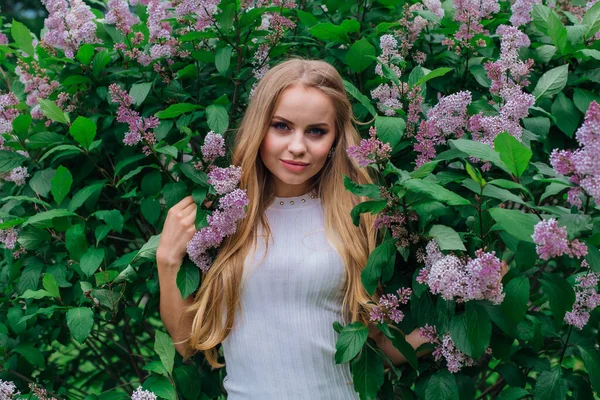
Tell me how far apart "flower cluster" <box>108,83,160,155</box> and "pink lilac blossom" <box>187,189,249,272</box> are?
305mm

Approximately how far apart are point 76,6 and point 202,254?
100 cm

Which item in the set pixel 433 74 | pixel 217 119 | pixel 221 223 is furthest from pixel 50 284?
pixel 433 74

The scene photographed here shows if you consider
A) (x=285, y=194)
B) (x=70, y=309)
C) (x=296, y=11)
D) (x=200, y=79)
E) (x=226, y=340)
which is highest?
(x=296, y=11)

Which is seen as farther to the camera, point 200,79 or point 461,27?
point 200,79

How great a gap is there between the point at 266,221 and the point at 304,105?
0.38 meters

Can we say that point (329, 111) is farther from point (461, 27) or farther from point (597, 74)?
point (597, 74)

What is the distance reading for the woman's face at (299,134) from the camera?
75.0 inches

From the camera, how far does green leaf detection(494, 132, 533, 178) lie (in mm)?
1398

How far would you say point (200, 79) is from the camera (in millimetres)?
2205

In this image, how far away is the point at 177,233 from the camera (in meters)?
1.90

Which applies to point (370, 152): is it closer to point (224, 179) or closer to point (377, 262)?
point (377, 262)

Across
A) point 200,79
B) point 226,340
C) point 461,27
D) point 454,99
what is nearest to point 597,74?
point 461,27

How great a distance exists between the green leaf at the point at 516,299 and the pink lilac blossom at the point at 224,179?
2.40ft

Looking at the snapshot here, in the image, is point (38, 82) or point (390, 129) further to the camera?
point (38, 82)
